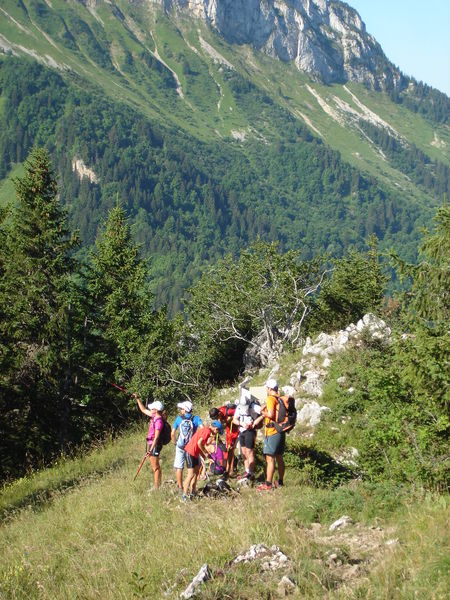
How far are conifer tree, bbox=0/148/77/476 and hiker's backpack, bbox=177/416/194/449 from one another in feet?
35.5

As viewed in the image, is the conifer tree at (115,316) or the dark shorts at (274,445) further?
the conifer tree at (115,316)

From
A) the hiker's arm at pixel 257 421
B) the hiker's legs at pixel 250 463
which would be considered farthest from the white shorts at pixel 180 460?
the hiker's arm at pixel 257 421

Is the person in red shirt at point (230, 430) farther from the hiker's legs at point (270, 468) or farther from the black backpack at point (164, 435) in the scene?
the hiker's legs at point (270, 468)

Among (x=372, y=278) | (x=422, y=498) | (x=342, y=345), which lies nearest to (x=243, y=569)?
(x=422, y=498)

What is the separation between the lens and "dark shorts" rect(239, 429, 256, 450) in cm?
1012

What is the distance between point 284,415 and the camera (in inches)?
380

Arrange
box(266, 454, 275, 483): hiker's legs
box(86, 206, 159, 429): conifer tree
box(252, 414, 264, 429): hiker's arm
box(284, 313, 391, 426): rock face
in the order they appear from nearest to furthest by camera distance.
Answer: box(266, 454, 275, 483): hiker's legs, box(252, 414, 264, 429): hiker's arm, box(284, 313, 391, 426): rock face, box(86, 206, 159, 429): conifer tree

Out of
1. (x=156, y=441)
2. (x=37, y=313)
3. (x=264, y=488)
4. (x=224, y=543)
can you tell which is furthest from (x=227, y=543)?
(x=37, y=313)

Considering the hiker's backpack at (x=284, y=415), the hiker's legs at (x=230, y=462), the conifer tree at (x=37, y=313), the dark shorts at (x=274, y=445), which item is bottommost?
the conifer tree at (x=37, y=313)

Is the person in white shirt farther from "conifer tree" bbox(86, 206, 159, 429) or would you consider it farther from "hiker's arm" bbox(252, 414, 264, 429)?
"conifer tree" bbox(86, 206, 159, 429)

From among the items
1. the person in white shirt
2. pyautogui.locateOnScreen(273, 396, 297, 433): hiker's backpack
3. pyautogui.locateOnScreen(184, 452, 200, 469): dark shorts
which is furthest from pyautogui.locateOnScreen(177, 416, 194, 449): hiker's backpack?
pyautogui.locateOnScreen(273, 396, 297, 433): hiker's backpack

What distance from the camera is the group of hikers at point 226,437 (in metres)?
9.48

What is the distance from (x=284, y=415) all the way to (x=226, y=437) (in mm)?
1741

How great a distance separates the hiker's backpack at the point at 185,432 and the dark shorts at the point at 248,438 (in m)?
0.98
